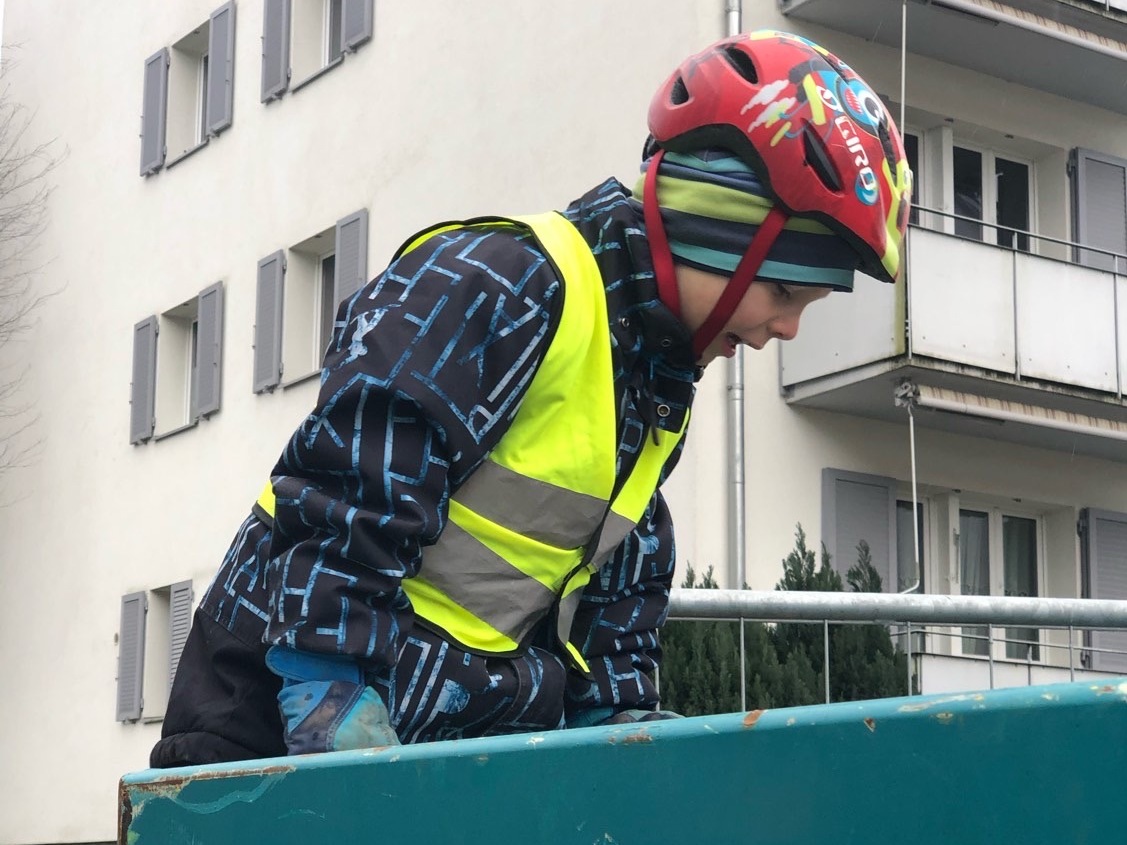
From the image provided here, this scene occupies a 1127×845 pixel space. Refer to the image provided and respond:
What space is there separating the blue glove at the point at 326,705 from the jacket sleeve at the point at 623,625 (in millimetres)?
514

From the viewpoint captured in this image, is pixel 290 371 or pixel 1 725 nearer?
pixel 290 371

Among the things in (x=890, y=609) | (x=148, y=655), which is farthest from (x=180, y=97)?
(x=890, y=609)

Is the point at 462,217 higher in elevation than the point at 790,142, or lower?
higher

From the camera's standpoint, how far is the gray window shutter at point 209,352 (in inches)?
738

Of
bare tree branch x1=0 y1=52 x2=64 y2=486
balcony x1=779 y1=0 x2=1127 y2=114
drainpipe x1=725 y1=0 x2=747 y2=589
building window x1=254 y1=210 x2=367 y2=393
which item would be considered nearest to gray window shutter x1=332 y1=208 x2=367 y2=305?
building window x1=254 y1=210 x2=367 y2=393

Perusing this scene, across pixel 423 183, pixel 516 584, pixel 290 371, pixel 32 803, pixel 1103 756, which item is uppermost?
pixel 423 183

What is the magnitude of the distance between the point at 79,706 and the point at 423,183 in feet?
23.4

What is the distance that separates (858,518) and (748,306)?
1207 centimetres

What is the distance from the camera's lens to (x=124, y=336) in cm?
2069

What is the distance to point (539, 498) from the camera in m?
2.43

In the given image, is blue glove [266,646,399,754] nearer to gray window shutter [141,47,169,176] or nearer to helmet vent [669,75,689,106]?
helmet vent [669,75,689,106]

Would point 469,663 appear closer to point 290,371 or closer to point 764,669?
point 764,669

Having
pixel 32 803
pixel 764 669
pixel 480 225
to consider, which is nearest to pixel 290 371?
pixel 32 803

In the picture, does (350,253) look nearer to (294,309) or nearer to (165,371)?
(294,309)
